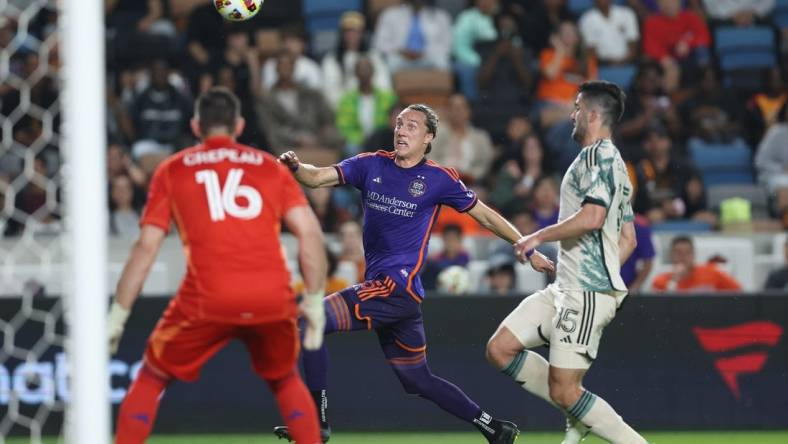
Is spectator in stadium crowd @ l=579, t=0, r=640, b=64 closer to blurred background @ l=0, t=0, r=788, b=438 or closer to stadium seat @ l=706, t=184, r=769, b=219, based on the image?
blurred background @ l=0, t=0, r=788, b=438

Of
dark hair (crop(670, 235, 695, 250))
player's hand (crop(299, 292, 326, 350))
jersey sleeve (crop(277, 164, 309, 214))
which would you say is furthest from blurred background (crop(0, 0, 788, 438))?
jersey sleeve (crop(277, 164, 309, 214))

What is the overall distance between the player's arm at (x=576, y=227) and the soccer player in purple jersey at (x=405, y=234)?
0.69 metres

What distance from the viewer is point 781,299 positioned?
Result: 9.90 meters

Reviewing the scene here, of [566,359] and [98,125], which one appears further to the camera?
[566,359]

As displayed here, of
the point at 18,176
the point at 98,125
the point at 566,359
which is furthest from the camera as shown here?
the point at 18,176

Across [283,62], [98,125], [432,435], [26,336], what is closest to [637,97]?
[283,62]

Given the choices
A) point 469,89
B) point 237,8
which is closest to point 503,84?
point 469,89

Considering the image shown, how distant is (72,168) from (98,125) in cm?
20

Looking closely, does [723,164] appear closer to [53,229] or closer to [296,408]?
[53,229]

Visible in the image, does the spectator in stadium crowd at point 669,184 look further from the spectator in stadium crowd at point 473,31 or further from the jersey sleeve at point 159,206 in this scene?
the jersey sleeve at point 159,206

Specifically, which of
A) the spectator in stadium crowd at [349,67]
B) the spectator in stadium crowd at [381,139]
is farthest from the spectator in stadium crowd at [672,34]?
the spectator in stadium crowd at [381,139]

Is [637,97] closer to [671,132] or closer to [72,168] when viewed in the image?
[671,132]

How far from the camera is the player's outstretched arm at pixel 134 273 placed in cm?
582

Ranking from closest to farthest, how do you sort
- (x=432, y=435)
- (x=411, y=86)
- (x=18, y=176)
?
A: 1. (x=432, y=435)
2. (x=18, y=176)
3. (x=411, y=86)
